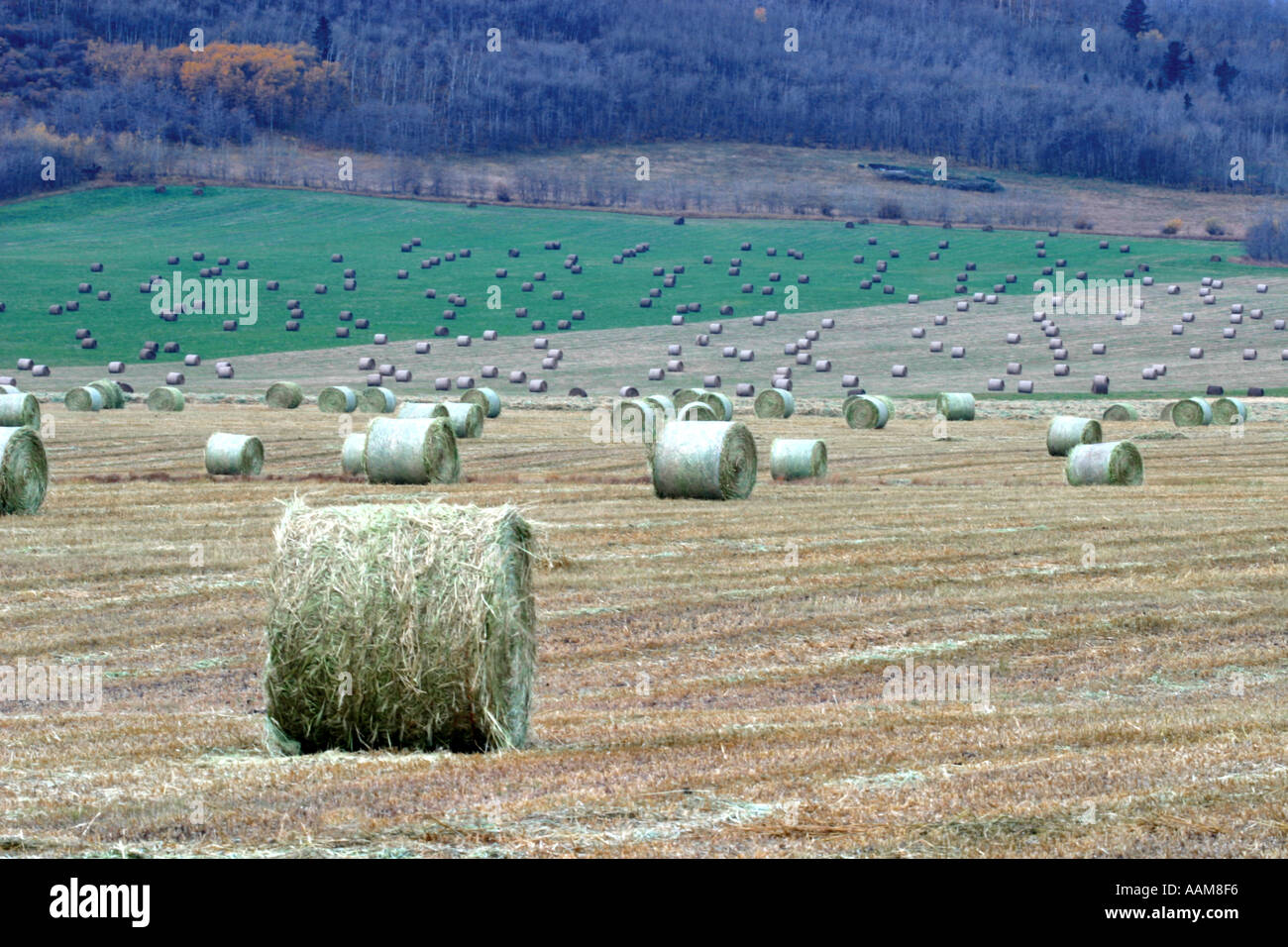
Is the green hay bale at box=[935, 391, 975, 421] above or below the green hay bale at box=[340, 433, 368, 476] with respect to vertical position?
below

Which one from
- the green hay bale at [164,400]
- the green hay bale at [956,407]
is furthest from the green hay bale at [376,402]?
the green hay bale at [956,407]

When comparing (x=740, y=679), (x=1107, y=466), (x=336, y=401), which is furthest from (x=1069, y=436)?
(x=740, y=679)

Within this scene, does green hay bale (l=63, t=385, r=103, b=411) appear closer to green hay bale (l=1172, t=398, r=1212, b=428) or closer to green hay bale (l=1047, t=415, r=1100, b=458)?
green hay bale (l=1047, t=415, r=1100, b=458)

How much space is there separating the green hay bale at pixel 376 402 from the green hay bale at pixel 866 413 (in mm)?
14955

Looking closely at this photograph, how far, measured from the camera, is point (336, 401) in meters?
52.0

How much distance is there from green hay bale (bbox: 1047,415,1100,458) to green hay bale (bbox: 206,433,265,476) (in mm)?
18541

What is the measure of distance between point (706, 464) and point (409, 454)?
18.3ft

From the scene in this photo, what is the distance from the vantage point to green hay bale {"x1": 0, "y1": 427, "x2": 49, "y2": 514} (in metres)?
23.7

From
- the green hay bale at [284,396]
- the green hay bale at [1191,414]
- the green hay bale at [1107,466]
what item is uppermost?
the green hay bale at [1107,466]

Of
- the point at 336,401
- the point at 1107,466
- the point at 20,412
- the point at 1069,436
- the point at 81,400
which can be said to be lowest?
the point at 81,400

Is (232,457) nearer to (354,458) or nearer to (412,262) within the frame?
(354,458)

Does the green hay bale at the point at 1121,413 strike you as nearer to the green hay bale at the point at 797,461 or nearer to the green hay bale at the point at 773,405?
the green hay bale at the point at 773,405

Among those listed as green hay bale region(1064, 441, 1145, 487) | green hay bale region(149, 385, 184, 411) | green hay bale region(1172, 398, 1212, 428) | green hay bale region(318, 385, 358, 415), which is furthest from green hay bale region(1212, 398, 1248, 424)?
green hay bale region(149, 385, 184, 411)

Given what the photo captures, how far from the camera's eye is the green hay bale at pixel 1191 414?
4794 cm
